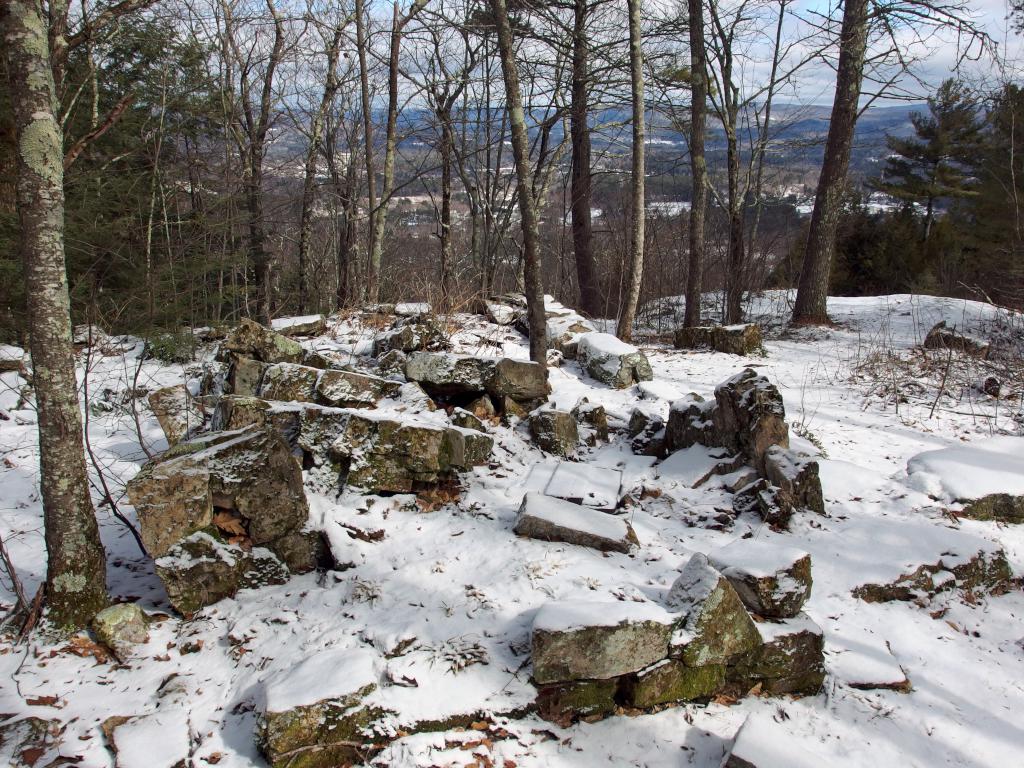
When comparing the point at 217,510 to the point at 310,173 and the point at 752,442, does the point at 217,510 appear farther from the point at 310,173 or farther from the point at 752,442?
the point at 310,173

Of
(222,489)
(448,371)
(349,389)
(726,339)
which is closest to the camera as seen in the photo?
Result: (222,489)

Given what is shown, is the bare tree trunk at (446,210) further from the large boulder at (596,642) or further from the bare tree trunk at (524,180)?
the large boulder at (596,642)

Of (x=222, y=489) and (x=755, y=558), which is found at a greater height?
(x=222, y=489)

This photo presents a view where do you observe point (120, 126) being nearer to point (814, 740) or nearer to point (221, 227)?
point (221, 227)

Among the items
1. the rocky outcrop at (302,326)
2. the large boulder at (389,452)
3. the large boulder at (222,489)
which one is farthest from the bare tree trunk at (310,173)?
the large boulder at (222,489)

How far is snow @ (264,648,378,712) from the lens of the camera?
8.36ft

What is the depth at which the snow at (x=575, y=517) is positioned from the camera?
3.82m

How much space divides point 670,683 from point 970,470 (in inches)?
131

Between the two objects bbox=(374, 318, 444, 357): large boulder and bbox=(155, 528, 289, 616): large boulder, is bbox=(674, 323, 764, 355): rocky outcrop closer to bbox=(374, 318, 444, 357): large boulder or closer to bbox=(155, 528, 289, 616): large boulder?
bbox=(374, 318, 444, 357): large boulder

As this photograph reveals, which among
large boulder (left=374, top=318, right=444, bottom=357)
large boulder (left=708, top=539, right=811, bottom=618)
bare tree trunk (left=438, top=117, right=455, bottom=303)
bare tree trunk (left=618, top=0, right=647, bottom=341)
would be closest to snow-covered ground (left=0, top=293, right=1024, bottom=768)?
large boulder (left=708, top=539, right=811, bottom=618)

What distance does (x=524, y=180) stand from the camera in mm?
5750

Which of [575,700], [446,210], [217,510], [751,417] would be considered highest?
[446,210]

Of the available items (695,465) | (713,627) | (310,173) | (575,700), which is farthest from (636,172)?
(310,173)

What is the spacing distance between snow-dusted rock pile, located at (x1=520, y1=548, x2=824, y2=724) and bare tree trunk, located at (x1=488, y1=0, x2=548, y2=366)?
3419 mm
